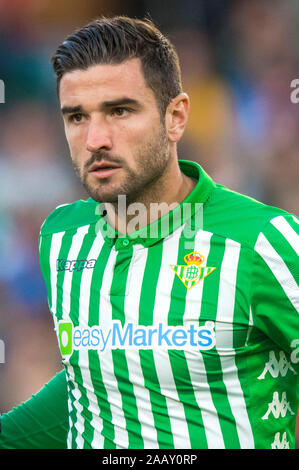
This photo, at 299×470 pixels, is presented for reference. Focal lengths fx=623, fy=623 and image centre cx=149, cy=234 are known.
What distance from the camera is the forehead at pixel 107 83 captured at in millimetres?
1694

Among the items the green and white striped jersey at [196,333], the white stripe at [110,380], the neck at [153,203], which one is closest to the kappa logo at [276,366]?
the green and white striped jersey at [196,333]

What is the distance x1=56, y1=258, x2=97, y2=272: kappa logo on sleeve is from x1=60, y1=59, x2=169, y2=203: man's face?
269 mm

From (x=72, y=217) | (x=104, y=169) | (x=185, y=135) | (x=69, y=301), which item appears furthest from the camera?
(x=185, y=135)

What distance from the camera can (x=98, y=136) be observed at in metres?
1.68

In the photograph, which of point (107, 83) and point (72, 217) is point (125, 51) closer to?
point (107, 83)

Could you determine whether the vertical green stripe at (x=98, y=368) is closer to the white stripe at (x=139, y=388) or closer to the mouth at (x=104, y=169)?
the white stripe at (x=139, y=388)

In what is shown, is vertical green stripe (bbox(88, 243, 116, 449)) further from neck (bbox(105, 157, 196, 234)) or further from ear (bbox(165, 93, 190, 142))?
ear (bbox(165, 93, 190, 142))

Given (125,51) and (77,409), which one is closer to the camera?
(125,51)

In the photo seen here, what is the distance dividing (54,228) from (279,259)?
87 centimetres

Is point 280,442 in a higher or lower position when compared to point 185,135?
lower

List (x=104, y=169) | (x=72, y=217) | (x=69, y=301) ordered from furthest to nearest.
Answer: (x=72, y=217)
(x=69, y=301)
(x=104, y=169)

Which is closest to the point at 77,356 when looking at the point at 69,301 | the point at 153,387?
the point at 69,301

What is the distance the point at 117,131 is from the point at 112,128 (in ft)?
0.05

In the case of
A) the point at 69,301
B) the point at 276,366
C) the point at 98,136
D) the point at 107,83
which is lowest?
the point at 276,366
